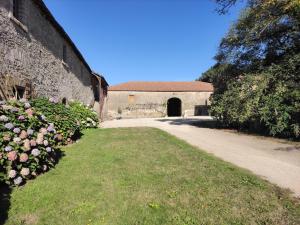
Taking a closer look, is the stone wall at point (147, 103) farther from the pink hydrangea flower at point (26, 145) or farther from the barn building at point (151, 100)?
the pink hydrangea flower at point (26, 145)

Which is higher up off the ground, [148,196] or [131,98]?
[131,98]

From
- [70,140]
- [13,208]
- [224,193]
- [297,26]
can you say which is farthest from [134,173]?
[297,26]

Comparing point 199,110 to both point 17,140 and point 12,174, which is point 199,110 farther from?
point 12,174

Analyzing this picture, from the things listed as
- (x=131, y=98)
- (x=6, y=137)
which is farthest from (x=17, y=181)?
(x=131, y=98)

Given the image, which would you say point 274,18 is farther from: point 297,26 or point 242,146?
point 242,146

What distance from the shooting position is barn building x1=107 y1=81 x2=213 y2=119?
101 ft

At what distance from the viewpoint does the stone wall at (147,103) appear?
3062cm

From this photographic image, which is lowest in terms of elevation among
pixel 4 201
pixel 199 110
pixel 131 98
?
pixel 4 201

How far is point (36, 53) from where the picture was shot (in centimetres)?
916

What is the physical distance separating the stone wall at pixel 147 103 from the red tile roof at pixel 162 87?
36 cm

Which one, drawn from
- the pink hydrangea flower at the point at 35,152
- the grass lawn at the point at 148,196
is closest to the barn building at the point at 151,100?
the grass lawn at the point at 148,196

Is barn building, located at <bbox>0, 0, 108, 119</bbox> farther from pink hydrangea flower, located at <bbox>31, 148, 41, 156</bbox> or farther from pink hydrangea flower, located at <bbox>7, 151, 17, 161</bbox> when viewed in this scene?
Answer: pink hydrangea flower, located at <bbox>7, 151, 17, 161</bbox>

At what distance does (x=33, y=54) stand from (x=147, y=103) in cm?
2251

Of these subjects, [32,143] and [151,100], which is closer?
[32,143]
